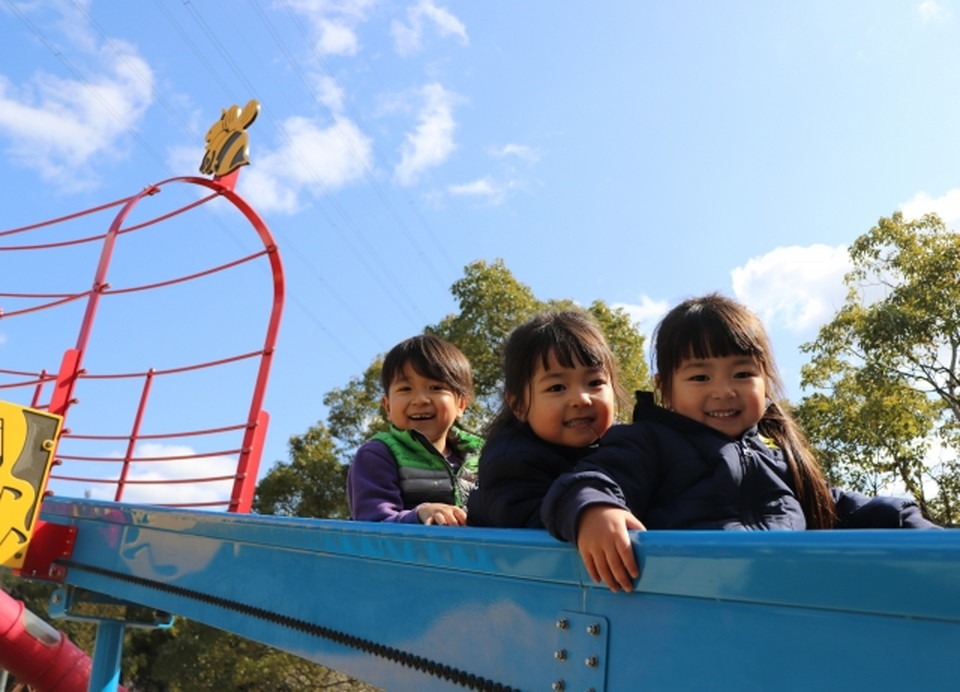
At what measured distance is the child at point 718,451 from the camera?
53.2 inches

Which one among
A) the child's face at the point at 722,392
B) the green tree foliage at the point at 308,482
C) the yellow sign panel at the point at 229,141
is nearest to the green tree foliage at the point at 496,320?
the green tree foliage at the point at 308,482

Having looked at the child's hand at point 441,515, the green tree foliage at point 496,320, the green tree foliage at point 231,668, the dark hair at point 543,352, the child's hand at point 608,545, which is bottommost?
the green tree foliage at point 231,668

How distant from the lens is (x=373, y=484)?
2.38 m

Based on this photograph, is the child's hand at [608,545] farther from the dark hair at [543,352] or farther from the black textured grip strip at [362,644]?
the dark hair at [543,352]

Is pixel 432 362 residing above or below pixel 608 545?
above

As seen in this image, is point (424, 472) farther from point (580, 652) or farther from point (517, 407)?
point (580, 652)

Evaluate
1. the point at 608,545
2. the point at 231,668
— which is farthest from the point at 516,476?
the point at 231,668

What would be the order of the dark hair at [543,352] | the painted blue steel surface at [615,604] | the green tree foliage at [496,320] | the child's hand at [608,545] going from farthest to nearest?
the green tree foliage at [496,320], the dark hair at [543,352], the child's hand at [608,545], the painted blue steel surface at [615,604]

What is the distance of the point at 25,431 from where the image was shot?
3.14 m

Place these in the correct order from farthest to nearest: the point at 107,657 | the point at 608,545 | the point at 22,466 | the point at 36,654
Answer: the point at 36,654
the point at 107,657
the point at 22,466
the point at 608,545

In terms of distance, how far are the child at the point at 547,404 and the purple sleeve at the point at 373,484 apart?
0.66 m

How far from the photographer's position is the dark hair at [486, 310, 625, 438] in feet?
5.56

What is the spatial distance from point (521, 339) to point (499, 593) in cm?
58

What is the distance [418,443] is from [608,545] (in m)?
1.50
